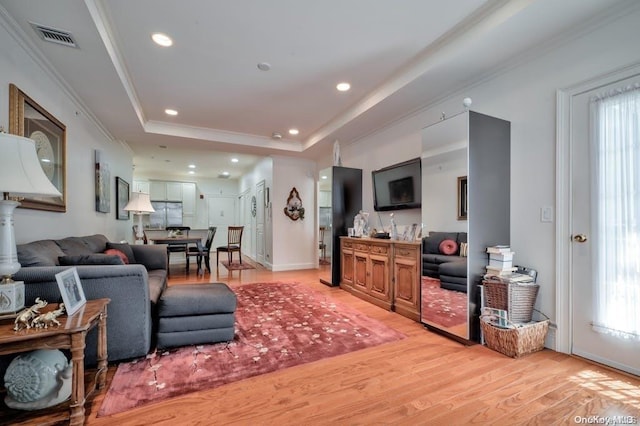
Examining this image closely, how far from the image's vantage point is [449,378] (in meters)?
2.00

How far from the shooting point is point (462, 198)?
2.70 meters

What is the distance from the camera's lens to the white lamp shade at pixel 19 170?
1432 mm

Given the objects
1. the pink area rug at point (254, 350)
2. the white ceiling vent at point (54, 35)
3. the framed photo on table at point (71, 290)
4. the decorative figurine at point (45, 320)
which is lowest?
the pink area rug at point (254, 350)

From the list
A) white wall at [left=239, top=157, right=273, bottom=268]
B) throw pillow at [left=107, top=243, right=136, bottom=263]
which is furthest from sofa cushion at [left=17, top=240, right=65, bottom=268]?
white wall at [left=239, top=157, right=273, bottom=268]

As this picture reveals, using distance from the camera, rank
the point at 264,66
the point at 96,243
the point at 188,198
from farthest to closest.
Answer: the point at 188,198
the point at 96,243
the point at 264,66

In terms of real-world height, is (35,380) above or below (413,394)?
above

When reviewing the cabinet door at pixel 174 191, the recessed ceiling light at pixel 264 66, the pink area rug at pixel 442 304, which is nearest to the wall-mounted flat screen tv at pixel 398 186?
the pink area rug at pixel 442 304

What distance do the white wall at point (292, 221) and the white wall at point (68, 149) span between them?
2987mm

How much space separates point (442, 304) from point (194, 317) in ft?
7.58

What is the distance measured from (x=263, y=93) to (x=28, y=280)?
2.97m

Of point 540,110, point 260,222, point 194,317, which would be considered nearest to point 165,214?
point 260,222

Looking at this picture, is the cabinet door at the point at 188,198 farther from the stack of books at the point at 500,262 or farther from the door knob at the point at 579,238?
the door knob at the point at 579,238

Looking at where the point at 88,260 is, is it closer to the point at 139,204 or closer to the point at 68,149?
the point at 68,149

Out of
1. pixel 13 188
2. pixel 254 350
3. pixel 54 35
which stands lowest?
pixel 254 350
